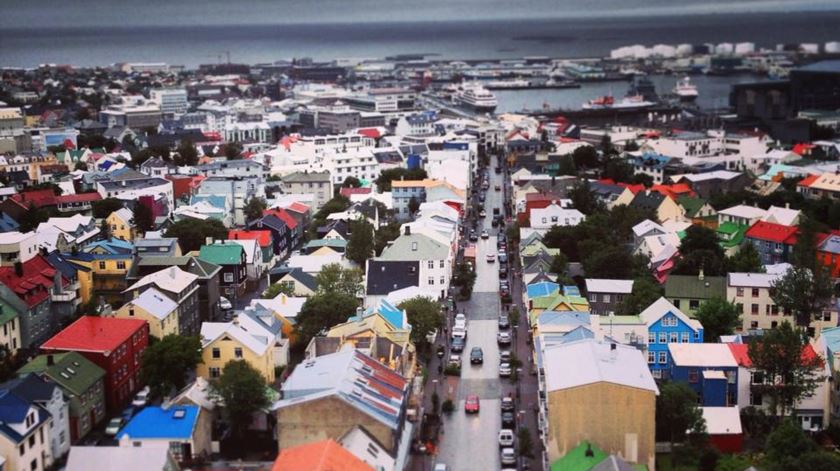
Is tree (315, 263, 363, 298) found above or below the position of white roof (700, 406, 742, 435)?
above

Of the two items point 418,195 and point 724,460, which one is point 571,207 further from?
point 724,460

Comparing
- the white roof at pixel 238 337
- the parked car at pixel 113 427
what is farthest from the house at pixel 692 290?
the parked car at pixel 113 427

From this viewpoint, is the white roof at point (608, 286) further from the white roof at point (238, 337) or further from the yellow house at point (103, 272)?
the yellow house at point (103, 272)

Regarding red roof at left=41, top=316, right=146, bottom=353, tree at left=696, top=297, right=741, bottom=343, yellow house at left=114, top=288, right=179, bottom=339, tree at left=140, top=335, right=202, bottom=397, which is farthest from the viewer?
tree at left=696, top=297, right=741, bottom=343

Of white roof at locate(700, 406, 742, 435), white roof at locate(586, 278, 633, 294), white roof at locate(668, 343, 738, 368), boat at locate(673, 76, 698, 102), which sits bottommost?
white roof at locate(700, 406, 742, 435)

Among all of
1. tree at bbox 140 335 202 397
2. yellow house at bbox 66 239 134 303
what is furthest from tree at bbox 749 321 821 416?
yellow house at bbox 66 239 134 303

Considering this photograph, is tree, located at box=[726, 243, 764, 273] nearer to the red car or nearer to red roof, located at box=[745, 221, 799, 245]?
red roof, located at box=[745, 221, 799, 245]
